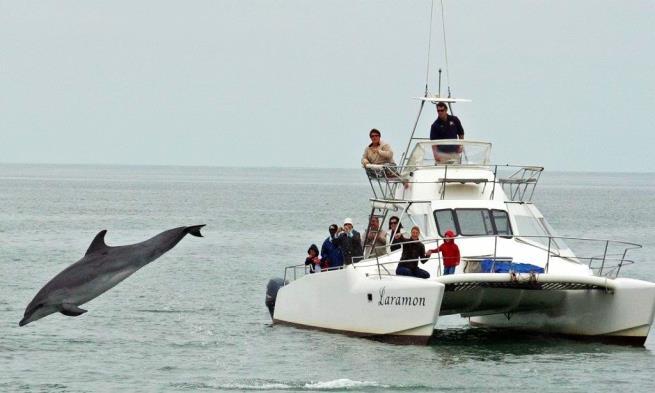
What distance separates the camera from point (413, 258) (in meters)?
24.9

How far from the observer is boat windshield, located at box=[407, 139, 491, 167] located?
2783 centimetres

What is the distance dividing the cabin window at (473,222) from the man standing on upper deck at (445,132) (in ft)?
5.26

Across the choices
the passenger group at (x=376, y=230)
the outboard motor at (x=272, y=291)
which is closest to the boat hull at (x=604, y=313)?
the passenger group at (x=376, y=230)

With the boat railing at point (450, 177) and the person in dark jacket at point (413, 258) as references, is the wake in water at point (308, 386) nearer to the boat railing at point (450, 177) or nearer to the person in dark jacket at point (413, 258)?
the person in dark jacket at point (413, 258)

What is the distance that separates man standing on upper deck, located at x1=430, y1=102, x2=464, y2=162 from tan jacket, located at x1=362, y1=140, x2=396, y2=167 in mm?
937

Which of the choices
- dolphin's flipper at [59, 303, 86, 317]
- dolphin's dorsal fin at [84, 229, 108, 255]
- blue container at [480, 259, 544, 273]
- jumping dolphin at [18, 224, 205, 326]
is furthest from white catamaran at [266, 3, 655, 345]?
dolphin's flipper at [59, 303, 86, 317]

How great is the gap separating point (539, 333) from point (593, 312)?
1.88 meters

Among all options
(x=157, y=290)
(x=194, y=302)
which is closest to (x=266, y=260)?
(x=157, y=290)

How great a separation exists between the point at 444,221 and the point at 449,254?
→ 5.95ft

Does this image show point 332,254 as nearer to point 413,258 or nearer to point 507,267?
point 413,258

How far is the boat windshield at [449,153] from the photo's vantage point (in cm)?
2783

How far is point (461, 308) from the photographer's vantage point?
2619 cm

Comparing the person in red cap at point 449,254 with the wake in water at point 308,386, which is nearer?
the wake in water at point 308,386

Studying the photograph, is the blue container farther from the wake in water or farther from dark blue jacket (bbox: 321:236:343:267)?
dark blue jacket (bbox: 321:236:343:267)
